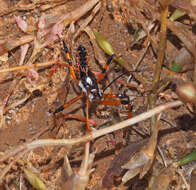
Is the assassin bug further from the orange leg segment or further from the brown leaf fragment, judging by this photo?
the brown leaf fragment

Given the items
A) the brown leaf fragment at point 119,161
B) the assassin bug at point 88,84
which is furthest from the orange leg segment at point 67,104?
the brown leaf fragment at point 119,161

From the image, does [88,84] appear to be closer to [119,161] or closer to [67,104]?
[67,104]

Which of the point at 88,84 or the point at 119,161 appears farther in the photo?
the point at 88,84

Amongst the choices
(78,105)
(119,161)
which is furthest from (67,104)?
(119,161)

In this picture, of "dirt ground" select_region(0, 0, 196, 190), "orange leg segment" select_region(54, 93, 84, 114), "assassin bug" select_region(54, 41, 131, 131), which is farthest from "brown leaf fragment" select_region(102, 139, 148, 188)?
"orange leg segment" select_region(54, 93, 84, 114)

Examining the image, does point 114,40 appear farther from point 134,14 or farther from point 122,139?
point 122,139

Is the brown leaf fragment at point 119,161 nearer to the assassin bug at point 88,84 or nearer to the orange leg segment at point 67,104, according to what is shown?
the assassin bug at point 88,84
